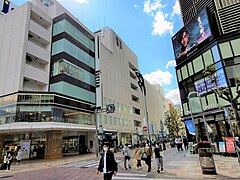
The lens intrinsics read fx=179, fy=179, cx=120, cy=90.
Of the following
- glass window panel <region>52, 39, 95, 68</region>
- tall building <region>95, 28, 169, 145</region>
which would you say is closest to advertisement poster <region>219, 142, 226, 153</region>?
tall building <region>95, 28, 169, 145</region>

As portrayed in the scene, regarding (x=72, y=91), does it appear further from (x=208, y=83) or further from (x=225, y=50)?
(x=225, y=50)

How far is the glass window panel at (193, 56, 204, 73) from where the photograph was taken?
2061 centimetres

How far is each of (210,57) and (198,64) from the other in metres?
1.76

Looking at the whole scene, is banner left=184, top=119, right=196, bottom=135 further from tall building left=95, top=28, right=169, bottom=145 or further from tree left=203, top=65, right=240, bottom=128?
tree left=203, top=65, right=240, bottom=128

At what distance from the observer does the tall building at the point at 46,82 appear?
72.1 feet

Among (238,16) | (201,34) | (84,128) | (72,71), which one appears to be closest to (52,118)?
(84,128)

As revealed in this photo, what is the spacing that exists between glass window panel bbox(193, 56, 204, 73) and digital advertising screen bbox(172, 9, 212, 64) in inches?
51.2

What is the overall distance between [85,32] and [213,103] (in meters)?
27.0

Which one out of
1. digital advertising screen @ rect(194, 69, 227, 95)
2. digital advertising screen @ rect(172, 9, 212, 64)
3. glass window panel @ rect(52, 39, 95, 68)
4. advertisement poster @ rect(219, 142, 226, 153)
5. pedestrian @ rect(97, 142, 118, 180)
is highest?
glass window panel @ rect(52, 39, 95, 68)

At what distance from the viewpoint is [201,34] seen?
21031mm

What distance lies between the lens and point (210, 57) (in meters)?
19.5

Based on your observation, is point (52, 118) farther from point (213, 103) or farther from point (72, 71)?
point (213, 103)

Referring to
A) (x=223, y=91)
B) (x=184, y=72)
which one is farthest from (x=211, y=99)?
(x=223, y=91)

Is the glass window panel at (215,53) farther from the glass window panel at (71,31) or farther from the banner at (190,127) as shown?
the glass window panel at (71,31)
